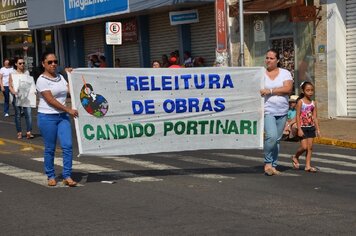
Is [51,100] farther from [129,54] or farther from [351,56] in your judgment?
[129,54]

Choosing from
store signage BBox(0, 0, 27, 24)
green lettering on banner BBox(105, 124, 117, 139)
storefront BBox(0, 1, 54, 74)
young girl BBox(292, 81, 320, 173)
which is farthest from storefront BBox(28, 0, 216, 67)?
green lettering on banner BBox(105, 124, 117, 139)

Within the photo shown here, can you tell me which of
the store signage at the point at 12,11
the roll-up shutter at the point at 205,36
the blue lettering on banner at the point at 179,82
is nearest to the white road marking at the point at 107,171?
the blue lettering on banner at the point at 179,82

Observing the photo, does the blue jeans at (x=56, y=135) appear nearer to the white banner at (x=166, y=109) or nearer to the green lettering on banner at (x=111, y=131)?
the white banner at (x=166, y=109)

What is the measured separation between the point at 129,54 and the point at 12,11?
34.4 ft

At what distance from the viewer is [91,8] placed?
27.0m

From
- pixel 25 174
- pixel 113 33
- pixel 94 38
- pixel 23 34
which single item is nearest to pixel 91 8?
pixel 94 38

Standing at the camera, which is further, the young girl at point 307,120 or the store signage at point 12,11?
the store signage at point 12,11

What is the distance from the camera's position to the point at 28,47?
37.0 m

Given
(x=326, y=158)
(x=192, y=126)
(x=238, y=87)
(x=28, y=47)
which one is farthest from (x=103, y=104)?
(x=28, y=47)

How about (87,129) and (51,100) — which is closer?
(51,100)

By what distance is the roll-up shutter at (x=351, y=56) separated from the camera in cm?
1862

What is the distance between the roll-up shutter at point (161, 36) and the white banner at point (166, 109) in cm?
1568

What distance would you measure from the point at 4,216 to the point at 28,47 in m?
30.9

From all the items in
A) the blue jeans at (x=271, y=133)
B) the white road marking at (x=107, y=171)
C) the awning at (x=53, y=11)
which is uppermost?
the awning at (x=53, y=11)
